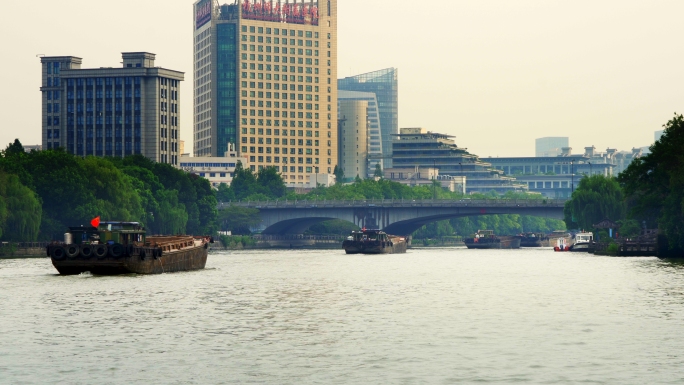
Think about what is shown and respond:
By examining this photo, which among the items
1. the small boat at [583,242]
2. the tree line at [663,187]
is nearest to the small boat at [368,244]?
the small boat at [583,242]

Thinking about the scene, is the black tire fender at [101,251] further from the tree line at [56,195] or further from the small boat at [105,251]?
the tree line at [56,195]

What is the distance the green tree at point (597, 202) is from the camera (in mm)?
180125

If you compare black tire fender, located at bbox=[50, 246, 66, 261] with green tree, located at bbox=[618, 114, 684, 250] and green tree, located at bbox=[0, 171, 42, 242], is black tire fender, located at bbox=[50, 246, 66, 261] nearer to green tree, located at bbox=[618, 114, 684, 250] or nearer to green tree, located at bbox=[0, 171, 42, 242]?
green tree, located at bbox=[0, 171, 42, 242]

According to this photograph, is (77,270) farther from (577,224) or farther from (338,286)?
(577,224)

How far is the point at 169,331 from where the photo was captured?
195 ft

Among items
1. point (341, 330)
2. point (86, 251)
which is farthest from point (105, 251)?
point (341, 330)

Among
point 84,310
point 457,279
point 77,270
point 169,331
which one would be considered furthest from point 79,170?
point 169,331

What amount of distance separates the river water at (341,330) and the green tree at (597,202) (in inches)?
3081

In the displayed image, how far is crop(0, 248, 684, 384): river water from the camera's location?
46.0m

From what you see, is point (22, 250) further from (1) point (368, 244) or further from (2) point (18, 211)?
(1) point (368, 244)

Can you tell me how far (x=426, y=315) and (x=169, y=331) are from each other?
15960 mm

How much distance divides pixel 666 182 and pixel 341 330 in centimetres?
8497

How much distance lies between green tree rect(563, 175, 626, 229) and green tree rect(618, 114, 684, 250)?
109ft

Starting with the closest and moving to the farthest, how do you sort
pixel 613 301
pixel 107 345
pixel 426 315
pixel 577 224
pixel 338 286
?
pixel 107 345 < pixel 426 315 < pixel 613 301 < pixel 338 286 < pixel 577 224
